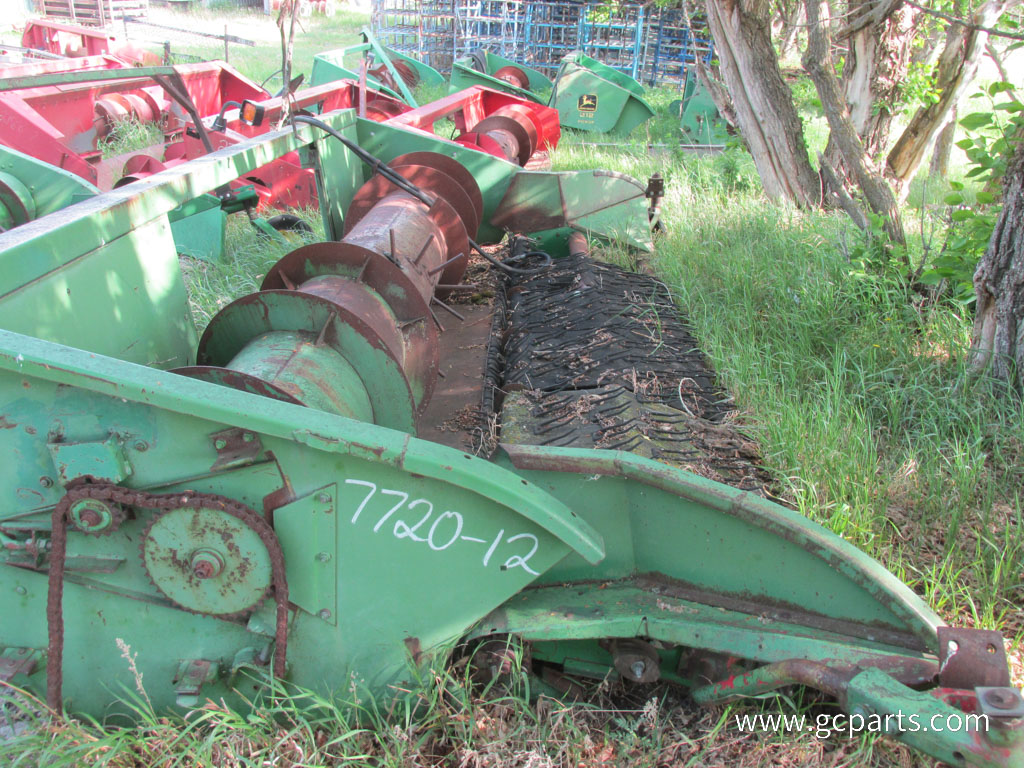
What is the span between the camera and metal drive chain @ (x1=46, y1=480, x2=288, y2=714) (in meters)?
1.72

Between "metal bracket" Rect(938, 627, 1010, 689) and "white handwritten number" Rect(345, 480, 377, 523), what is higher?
"white handwritten number" Rect(345, 480, 377, 523)

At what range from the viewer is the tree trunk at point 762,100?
5.45 metres

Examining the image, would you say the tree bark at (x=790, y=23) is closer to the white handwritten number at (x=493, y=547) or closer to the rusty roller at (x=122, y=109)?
the white handwritten number at (x=493, y=547)

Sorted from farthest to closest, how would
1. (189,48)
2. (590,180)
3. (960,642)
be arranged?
(189,48) → (590,180) → (960,642)

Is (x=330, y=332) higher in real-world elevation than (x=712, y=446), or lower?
higher

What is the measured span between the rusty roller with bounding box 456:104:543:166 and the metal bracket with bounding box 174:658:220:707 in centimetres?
560

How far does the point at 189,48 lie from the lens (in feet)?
67.7

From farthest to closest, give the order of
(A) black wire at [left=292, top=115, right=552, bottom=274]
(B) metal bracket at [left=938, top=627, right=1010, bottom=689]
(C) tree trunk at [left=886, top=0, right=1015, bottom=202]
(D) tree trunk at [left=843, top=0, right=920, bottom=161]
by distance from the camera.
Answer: (D) tree trunk at [left=843, top=0, right=920, bottom=161], (C) tree trunk at [left=886, top=0, right=1015, bottom=202], (A) black wire at [left=292, top=115, right=552, bottom=274], (B) metal bracket at [left=938, top=627, right=1010, bottom=689]

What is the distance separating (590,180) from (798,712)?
3846 millimetres

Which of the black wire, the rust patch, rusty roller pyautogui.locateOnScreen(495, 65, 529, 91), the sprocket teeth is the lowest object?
the rust patch

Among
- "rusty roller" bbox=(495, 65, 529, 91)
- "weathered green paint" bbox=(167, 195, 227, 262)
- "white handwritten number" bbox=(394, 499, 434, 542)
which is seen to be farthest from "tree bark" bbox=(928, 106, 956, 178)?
"white handwritten number" bbox=(394, 499, 434, 542)

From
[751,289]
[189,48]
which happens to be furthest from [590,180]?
[189,48]

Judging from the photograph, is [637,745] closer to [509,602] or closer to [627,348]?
[509,602]

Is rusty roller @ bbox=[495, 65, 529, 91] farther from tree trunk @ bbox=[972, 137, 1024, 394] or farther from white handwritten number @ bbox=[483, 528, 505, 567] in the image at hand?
white handwritten number @ bbox=[483, 528, 505, 567]
